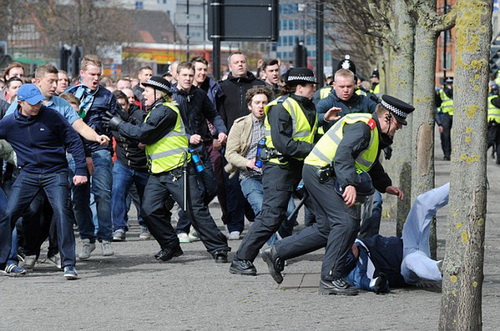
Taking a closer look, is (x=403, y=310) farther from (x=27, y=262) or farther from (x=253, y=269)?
(x=27, y=262)

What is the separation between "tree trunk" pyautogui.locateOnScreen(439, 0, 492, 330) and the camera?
6609 mm

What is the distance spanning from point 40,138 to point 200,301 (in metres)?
2.46

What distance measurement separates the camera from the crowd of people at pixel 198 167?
365 inches

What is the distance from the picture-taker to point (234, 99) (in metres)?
14.2

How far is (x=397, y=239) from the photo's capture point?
31.6ft

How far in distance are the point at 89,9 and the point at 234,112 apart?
58.2m

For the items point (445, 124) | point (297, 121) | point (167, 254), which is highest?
point (297, 121)

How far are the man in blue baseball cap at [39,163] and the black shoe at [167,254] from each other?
1.30 meters

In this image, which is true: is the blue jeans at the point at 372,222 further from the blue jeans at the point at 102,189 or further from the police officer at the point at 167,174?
the blue jeans at the point at 102,189

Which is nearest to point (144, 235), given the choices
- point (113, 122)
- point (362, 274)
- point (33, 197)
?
point (113, 122)

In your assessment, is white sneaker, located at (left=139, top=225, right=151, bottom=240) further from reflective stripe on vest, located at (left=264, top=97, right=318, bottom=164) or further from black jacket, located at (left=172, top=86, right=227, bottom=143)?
reflective stripe on vest, located at (left=264, top=97, right=318, bottom=164)

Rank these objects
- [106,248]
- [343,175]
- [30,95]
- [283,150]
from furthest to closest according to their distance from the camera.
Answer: [106,248] → [30,95] → [283,150] → [343,175]

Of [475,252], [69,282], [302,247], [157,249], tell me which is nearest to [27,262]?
[69,282]

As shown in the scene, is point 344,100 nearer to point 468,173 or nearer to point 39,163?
point 39,163
